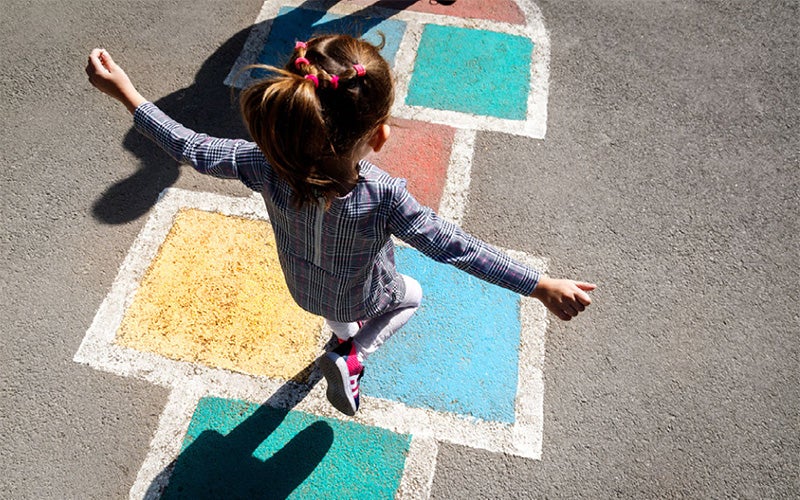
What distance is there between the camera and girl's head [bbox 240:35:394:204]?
5.64 ft

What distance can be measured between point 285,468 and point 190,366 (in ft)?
2.68

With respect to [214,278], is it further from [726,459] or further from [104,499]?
[726,459]

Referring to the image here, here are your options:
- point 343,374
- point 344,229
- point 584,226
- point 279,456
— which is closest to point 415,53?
point 584,226

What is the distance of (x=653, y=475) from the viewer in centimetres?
315

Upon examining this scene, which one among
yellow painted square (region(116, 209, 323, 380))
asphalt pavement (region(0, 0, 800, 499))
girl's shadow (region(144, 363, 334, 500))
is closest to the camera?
girl's shadow (region(144, 363, 334, 500))

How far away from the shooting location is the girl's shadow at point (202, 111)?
4008 mm

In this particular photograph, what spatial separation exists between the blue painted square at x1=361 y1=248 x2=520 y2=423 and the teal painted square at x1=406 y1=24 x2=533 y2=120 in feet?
5.04

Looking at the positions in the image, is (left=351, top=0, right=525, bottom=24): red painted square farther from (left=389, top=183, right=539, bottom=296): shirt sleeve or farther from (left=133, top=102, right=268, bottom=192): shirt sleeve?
(left=389, top=183, right=539, bottom=296): shirt sleeve

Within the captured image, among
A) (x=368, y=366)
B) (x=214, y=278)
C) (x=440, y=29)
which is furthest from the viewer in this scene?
(x=440, y=29)

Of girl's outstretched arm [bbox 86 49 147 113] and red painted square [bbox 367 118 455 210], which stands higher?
girl's outstretched arm [bbox 86 49 147 113]

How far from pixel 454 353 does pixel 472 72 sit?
247 cm

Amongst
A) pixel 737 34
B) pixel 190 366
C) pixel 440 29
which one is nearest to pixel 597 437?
pixel 190 366

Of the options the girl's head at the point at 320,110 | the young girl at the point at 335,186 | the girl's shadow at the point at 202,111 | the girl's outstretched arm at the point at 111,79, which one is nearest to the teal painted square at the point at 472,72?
the girl's shadow at the point at 202,111

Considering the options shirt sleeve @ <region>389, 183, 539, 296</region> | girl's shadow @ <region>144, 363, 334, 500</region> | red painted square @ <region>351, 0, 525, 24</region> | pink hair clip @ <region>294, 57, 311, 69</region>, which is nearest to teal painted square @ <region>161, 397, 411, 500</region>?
girl's shadow @ <region>144, 363, 334, 500</region>
